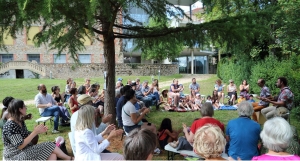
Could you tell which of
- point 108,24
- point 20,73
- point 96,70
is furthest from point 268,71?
point 20,73

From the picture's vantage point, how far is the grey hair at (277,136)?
217 centimetres

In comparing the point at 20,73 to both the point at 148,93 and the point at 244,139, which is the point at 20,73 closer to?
the point at 148,93

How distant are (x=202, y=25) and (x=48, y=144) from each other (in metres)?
3.65

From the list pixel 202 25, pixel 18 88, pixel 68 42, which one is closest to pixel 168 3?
pixel 202 25

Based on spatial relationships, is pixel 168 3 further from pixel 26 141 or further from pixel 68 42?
pixel 26 141

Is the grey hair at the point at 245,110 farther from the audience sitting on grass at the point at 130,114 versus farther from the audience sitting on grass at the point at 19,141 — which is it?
the audience sitting on grass at the point at 19,141

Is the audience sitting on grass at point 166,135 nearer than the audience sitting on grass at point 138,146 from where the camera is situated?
No

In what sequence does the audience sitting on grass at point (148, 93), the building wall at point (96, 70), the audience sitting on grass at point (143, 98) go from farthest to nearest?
the building wall at point (96, 70) → the audience sitting on grass at point (148, 93) → the audience sitting on grass at point (143, 98)

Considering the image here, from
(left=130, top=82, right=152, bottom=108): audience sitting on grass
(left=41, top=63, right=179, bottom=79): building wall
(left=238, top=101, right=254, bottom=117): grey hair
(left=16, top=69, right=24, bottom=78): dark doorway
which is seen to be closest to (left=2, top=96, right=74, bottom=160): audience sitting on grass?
(left=238, top=101, right=254, bottom=117): grey hair

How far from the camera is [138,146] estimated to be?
6.44 ft

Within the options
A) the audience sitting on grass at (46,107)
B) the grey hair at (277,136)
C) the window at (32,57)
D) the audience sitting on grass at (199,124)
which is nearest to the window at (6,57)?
the window at (32,57)

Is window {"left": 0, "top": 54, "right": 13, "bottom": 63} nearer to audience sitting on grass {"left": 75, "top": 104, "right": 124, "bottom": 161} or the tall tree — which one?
the tall tree

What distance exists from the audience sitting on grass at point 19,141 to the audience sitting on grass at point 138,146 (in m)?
1.90

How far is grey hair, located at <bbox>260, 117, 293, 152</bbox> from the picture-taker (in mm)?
2166
